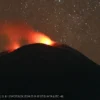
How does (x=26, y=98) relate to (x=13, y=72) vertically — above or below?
below

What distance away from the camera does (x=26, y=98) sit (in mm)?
14672

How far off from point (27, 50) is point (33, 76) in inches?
46.7

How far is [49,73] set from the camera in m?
16.0

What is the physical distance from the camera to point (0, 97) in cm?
1471

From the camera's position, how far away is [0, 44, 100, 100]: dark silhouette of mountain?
15484mm

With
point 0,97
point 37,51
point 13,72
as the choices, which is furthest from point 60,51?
point 0,97

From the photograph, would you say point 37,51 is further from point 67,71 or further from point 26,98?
point 26,98

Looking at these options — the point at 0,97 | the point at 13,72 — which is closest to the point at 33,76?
the point at 13,72

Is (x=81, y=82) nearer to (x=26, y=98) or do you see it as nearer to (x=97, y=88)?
(x=97, y=88)

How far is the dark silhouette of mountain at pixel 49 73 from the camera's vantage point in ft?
50.8

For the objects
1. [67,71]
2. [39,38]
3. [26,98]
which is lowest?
[26,98]

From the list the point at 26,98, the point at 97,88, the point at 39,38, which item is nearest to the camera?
the point at 26,98

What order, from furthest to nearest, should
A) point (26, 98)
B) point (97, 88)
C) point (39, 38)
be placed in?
point (39, 38) < point (97, 88) < point (26, 98)

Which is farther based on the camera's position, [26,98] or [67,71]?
[67,71]
